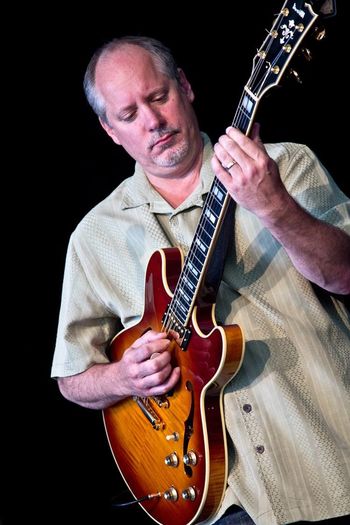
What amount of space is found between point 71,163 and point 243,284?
111 centimetres

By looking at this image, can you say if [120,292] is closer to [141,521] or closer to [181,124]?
[181,124]

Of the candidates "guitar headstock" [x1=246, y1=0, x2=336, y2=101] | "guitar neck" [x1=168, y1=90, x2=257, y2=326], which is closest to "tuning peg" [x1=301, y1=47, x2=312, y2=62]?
"guitar headstock" [x1=246, y1=0, x2=336, y2=101]

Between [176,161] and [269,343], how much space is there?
0.54m

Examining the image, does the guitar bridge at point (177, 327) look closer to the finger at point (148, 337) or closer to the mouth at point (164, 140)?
the finger at point (148, 337)

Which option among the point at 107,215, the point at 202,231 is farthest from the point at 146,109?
the point at 202,231

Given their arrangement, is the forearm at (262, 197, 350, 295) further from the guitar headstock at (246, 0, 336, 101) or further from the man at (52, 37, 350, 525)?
the guitar headstock at (246, 0, 336, 101)

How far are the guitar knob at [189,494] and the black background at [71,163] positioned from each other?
1.06 metres

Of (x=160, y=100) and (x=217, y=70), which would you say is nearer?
(x=160, y=100)

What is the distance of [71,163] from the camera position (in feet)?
8.64

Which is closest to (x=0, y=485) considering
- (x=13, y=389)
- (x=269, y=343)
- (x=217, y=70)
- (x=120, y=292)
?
(x=13, y=389)

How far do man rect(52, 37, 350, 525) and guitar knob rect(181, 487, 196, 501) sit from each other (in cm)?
8

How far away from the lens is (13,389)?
2.62 meters

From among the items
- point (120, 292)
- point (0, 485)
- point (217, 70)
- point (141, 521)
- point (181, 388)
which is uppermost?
point (217, 70)

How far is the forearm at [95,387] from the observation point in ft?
6.45
